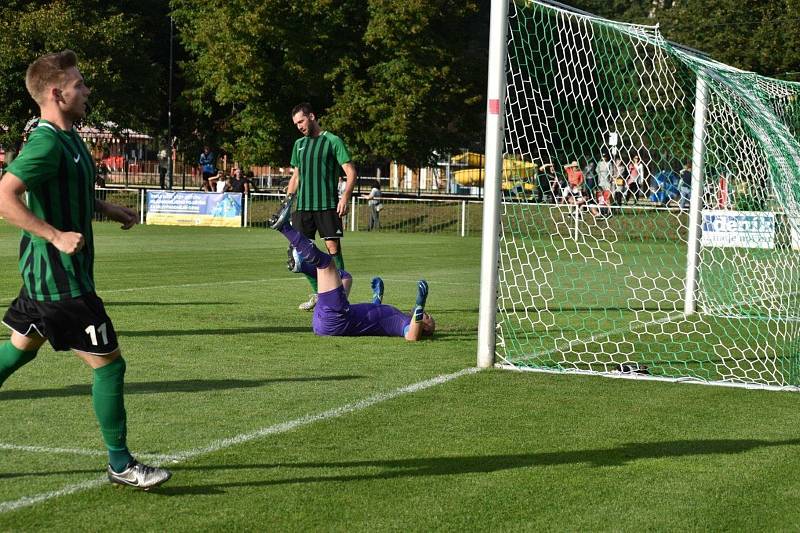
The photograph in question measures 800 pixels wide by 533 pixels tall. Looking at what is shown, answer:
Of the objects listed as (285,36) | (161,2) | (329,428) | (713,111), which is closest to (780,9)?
(285,36)

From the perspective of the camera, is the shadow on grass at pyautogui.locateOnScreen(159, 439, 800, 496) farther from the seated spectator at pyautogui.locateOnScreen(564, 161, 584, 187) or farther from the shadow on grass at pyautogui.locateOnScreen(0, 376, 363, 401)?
the seated spectator at pyautogui.locateOnScreen(564, 161, 584, 187)

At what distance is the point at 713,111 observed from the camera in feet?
38.3

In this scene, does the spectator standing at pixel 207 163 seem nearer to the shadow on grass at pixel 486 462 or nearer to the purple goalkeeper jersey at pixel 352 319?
the purple goalkeeper jersey at pixel 352 319

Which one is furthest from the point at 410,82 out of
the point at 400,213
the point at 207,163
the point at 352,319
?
the point at 352,319

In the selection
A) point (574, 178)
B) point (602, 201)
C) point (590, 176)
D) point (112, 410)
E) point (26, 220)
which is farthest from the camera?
point (602, 201)

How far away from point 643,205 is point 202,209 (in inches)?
775

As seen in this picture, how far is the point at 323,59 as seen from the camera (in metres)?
41.4

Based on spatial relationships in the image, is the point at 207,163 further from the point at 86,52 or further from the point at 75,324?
the point at 75,324

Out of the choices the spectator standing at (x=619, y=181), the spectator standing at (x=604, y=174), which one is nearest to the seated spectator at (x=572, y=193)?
the spectator standing at (x=604, y=174)

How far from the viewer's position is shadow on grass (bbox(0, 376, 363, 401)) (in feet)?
23.9

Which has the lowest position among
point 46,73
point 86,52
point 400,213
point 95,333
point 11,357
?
point 400,213

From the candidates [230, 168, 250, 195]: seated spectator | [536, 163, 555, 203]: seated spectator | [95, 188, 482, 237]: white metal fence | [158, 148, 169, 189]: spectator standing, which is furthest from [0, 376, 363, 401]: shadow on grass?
[158, 148, 169, 189]: spectator standing

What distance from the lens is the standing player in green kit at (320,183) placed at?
1170cm

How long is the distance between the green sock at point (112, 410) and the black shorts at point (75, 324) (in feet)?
0.36
